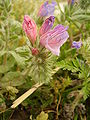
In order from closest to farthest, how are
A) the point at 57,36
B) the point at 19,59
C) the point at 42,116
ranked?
the point at 57,36 < the point at 42,116 < the point at 19,59

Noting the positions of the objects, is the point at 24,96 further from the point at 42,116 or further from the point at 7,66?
the point at 7,66

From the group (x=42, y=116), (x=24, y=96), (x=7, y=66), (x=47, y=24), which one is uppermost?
(x=47, y=24)

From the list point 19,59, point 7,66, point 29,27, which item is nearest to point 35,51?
point 29,27

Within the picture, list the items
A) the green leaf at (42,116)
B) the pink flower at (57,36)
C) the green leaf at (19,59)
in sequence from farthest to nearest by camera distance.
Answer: the green leaf at (19,59) → the green leaf at (42,116) → the pink flower at (57,36)

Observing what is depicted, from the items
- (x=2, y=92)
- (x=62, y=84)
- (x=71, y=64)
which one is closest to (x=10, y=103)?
(x=2, y=92)

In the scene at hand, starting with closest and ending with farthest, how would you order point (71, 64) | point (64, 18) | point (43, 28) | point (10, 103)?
1. point (43, 28)
2. point (71, 64)
3. point (10, 103)
4. point (64, 18)

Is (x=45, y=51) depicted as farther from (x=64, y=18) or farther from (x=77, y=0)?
(x=64, y=18)

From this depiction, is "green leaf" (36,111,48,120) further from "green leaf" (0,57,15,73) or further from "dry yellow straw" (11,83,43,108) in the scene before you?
"green leaf" (0,57,15,73)

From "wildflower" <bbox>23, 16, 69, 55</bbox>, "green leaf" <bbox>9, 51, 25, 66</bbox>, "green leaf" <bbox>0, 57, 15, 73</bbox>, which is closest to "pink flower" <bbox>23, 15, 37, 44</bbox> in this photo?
"wildflower" <bbox>23, 16, 69, 55</bbox>

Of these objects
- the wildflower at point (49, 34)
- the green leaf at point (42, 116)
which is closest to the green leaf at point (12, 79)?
the green leaf at point (42, 116)

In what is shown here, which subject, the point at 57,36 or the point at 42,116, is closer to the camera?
the point at 57,36

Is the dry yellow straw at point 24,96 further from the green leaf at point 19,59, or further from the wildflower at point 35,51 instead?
the wildflower at point 35,51
